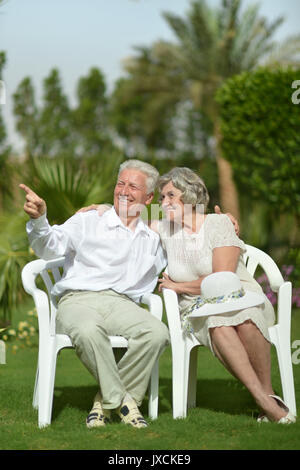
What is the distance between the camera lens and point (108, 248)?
3.79 metres

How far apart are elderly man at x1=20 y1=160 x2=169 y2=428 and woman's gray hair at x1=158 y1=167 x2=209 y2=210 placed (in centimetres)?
15

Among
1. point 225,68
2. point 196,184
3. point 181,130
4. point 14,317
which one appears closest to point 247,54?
point 225,68

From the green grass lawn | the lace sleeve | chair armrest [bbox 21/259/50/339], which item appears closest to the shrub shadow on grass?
the green grass lawn

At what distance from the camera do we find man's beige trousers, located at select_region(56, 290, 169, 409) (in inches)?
131

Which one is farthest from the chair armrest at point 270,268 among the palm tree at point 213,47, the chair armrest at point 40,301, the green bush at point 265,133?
the palm tree at point 213,47

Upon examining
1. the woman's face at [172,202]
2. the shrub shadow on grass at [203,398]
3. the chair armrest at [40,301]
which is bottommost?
the shrub shadow on grass at [203,398]

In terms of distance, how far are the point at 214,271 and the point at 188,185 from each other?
0.53 m

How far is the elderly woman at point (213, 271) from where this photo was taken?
340cm

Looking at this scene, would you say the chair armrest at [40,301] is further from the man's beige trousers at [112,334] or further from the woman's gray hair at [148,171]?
the woman's gray hair at [148,171]

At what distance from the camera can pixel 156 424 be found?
11.3 ft

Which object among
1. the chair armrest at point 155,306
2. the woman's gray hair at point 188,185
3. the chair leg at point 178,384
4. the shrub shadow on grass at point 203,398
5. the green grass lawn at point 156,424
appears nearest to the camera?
the green grass lawn at point 156,424

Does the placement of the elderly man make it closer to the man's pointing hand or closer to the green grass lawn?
the man's pointing hand

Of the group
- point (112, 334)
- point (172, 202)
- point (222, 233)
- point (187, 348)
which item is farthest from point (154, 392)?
point (172, 202)
